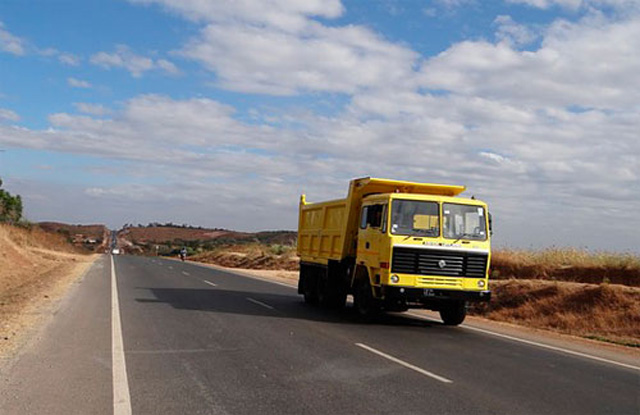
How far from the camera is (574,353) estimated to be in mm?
12133

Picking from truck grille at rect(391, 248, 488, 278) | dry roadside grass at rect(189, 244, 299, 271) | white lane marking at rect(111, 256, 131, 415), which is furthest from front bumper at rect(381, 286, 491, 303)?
dry roadside grass at rect(189, 244, 299, 271)

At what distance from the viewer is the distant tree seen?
5723 cm

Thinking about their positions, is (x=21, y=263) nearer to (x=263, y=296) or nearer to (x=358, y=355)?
(x=263, y=296)

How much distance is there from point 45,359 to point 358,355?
4.57 metres

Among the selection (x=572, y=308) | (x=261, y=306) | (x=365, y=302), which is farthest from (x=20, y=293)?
(x=572, y=308)

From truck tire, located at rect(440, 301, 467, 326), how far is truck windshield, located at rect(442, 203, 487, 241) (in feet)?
5.53

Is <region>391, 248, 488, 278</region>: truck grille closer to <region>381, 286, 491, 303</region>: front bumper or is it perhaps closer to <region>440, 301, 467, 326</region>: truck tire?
<region>381, 286, 491, 303</region>: front bumper

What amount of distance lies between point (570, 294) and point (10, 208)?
54835 millimetres

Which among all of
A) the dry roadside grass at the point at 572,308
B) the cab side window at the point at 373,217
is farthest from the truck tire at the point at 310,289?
the dry roadside grass at the point at 572,308

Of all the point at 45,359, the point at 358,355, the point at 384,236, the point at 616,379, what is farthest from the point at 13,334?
the point at 616,379

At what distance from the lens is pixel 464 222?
14.9 m

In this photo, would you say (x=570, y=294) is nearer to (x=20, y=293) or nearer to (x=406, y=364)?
(x=406, y=364)

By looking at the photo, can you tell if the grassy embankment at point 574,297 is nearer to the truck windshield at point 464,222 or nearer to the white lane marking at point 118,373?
the truck windshield at point 464,222

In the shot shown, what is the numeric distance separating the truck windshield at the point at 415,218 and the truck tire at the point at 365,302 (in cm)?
162
